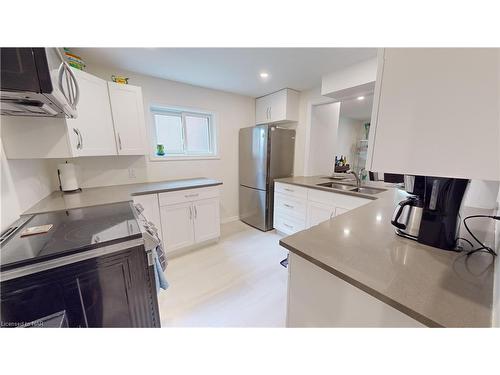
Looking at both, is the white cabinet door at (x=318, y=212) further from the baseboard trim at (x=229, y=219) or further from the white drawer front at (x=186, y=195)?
the baseboard trim at (x=229, y=219)

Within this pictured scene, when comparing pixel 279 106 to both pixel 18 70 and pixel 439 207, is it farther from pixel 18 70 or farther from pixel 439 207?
pixel 18 70

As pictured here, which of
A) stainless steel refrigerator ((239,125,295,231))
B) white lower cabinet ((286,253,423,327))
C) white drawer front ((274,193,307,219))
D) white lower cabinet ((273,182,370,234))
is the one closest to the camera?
white lower cabinet ((286,253,423,327))

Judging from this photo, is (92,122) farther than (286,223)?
No

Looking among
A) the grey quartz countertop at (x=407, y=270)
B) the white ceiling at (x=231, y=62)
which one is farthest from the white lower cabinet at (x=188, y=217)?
the grey quartz countertop at (x=407, y=270)

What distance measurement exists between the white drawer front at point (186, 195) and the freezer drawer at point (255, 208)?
0.79 meters

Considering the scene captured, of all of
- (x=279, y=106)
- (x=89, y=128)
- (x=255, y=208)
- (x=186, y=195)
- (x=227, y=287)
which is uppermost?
(x=279, y=106)

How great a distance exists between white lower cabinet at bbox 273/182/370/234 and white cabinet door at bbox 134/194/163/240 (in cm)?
162

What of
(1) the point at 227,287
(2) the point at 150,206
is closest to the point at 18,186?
(2) the point at 150,206

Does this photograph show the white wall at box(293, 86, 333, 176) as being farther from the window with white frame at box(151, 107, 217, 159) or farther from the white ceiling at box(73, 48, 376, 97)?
the window with white frame at box(151, 107, 217, 159)

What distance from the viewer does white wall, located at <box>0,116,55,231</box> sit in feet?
3.47

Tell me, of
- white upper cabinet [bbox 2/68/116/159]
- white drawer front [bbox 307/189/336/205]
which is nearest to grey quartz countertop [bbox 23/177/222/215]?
white upper cabinet [bbox 2/68/116/159]

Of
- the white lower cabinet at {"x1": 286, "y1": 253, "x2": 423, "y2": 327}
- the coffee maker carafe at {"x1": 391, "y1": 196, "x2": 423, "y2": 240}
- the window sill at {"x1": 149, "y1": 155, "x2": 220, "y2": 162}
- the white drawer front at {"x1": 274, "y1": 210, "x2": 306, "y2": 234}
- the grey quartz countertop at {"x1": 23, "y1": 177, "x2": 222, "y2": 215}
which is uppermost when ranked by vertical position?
the window sill at {"x1": 149, "y1": 155, "x2": 220, "y2": 162}

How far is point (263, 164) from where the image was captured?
2783 millimetres

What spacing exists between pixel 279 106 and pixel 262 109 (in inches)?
15.2
